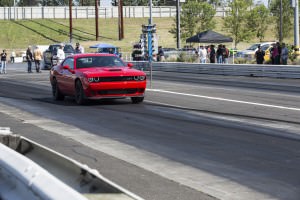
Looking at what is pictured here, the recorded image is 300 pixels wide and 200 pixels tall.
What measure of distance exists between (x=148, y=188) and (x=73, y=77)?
11.2 m

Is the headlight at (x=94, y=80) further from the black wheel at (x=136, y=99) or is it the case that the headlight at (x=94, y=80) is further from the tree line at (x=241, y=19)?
the tree line at (x=241, y=19)

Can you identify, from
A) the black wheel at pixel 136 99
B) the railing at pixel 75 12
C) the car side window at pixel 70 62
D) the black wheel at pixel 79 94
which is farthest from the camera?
the railing at pixel 75 12

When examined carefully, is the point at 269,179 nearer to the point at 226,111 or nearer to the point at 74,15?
the point at 226,111

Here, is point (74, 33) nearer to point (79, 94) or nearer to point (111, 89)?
point (79, 94)

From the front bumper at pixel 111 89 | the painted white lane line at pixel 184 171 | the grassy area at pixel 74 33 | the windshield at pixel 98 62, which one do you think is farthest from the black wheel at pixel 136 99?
the grassy area at pixel 74 33

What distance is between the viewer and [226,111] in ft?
51.6

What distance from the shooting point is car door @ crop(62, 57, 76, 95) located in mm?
18311

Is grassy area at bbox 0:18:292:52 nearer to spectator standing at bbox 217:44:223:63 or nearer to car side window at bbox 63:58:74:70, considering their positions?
spectator standing at bbox 217:44:223:63

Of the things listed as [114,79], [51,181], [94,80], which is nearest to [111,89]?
[114,79]

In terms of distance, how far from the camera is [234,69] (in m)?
35.1

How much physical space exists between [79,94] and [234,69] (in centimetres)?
1838

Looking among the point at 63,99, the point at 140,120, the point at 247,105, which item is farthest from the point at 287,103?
the point at 63,99

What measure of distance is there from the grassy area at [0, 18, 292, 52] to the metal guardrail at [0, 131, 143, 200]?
76509mm

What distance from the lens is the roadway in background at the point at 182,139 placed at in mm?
7531
